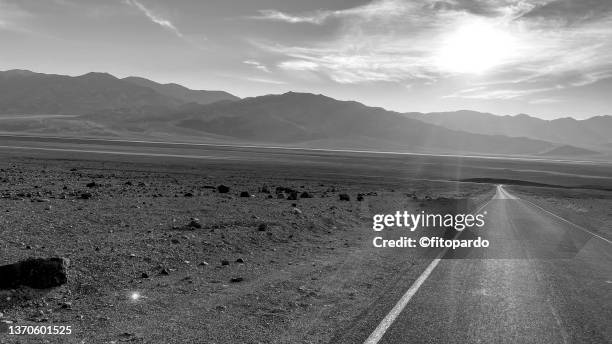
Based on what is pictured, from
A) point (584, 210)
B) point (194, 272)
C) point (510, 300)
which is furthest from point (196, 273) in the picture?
point (584, 210)

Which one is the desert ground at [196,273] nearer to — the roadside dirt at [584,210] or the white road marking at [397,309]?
the white road marking at [397,309]

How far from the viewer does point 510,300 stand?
28.1 ft

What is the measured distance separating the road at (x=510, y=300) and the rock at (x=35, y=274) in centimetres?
544

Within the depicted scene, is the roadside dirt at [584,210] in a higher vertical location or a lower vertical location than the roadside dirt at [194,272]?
lower

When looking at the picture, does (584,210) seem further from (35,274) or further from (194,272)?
(35,274)

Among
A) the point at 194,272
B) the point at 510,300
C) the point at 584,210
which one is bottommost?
the point at 584,210

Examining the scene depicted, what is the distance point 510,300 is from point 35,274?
28.2 feet

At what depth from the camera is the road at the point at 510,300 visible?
6.74 metres

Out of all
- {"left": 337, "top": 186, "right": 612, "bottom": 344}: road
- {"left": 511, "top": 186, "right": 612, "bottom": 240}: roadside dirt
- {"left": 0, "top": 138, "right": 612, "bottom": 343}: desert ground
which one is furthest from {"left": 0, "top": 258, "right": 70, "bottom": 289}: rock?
{"left": 511, "top": 186, "right": 612, "bottom": 240}: roadside dirt

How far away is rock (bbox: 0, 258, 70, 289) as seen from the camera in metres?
8.11

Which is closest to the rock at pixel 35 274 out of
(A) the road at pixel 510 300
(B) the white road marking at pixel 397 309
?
(A) the road at pixel 510 300

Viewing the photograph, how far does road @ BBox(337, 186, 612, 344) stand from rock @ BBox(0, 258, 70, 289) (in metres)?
5.44

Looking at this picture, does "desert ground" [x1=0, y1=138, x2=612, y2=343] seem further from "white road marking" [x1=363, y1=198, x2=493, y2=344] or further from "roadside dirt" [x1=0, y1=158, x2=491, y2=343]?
"white road marking" [x1=363, y1=198, x2=493, y2=344]

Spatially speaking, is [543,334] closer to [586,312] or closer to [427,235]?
[586,312]
